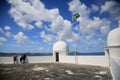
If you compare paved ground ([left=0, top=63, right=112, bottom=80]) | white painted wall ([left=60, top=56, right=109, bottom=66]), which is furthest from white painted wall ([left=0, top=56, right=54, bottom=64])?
paved ground ([left=0, top=63, right=112, bottom=80])

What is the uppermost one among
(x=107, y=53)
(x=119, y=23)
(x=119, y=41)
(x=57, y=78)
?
(x=119, y=23)

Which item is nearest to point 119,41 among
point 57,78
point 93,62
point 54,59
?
point 93,62

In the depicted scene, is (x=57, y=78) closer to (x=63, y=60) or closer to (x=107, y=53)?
(x=107, y=53)

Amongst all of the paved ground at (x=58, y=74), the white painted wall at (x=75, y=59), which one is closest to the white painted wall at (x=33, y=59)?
the white painted wall at (x=75, y=59)

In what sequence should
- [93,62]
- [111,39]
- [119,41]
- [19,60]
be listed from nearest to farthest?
[119,41]
[111,39]
[93,62]
[19,60]

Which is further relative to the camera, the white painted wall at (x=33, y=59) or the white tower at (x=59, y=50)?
the white tower at (x=59, y=50)

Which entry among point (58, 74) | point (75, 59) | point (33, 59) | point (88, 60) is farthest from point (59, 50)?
point (58, 74)

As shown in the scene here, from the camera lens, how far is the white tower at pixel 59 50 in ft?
67.6

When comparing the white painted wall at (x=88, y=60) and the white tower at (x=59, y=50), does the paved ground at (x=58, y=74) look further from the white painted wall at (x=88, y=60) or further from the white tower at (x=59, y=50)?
the white tower at (x=59, y=50)

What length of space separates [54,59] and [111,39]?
31.4 feet

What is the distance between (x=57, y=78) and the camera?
30.9ft

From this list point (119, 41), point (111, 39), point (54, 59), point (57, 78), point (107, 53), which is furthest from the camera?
point (54, 59)

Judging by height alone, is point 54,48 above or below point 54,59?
above

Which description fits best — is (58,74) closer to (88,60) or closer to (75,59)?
(88,60)
